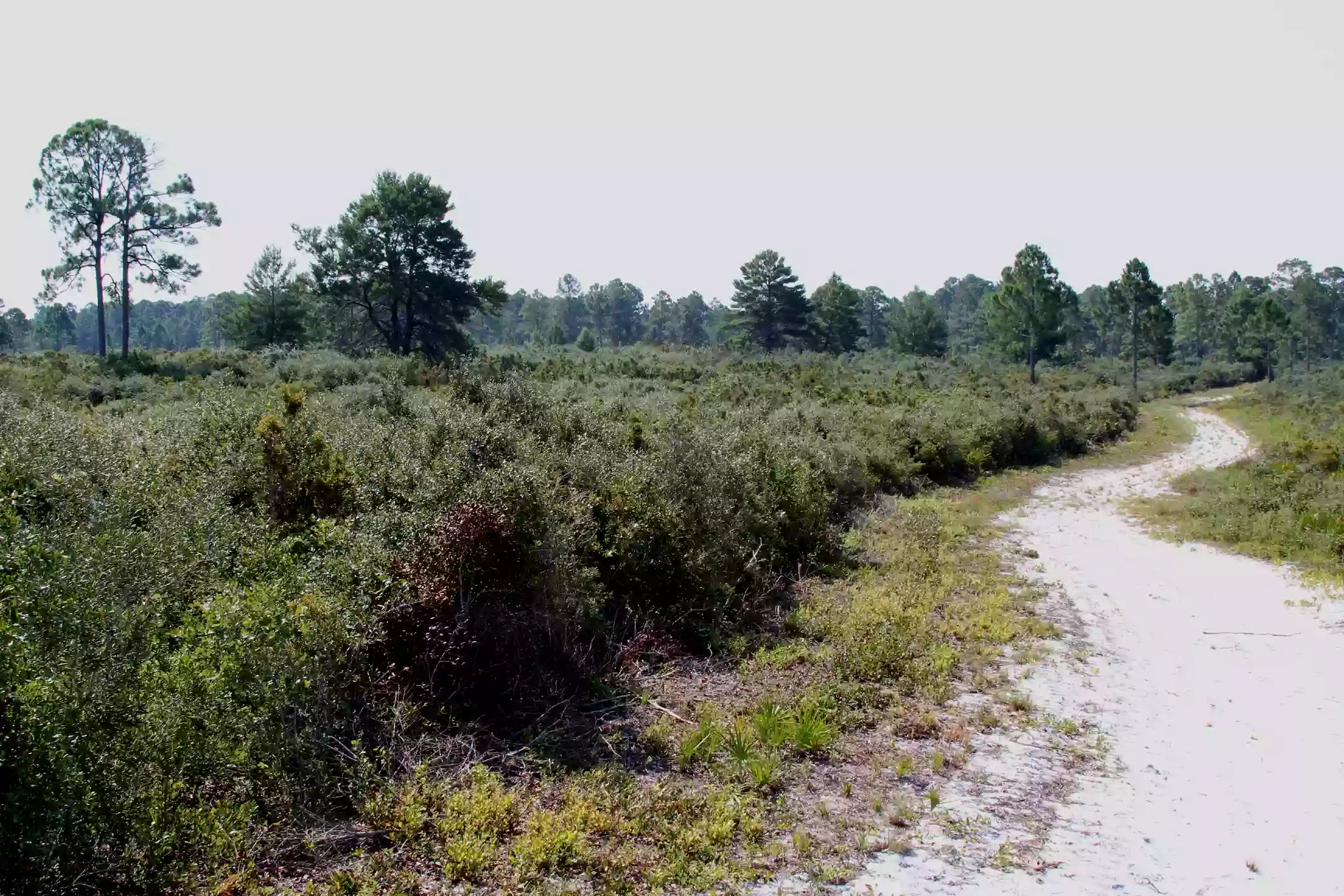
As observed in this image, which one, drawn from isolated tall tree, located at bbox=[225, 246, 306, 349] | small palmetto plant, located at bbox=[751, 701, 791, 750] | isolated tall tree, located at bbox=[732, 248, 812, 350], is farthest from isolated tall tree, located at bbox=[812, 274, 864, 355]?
small palmetto plant, located at bbox=[751, 701, 791, 750]

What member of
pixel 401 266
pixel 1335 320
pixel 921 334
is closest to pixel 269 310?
pixel 401 266

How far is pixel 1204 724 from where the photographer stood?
6461 millimetres

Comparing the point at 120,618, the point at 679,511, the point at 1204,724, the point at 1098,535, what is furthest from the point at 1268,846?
the point at 1098,535

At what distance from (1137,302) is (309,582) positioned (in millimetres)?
59025

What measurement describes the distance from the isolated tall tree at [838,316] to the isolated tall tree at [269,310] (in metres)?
34.2

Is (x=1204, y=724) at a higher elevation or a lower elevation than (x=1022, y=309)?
lower

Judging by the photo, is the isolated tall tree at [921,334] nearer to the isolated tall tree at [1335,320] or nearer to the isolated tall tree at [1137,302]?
the isolated tall tree at [1137,302]

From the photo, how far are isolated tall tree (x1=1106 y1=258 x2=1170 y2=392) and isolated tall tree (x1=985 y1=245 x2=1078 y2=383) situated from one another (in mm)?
7723

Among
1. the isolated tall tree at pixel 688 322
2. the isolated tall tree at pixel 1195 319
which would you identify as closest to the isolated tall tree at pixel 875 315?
the isolated tall tree at pixel 688 322

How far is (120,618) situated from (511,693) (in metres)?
2.76

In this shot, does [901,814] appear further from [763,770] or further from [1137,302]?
[1137,302]

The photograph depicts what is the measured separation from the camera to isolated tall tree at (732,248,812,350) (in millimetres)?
56750

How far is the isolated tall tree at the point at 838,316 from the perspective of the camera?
60.8 m

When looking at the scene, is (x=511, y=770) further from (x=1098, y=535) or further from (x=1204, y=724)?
(x=1098, y=535)
